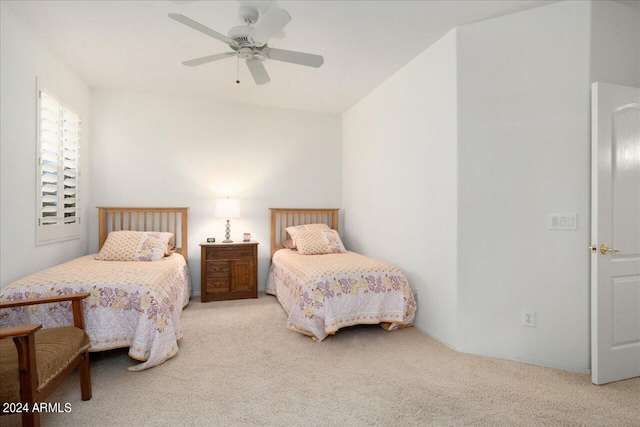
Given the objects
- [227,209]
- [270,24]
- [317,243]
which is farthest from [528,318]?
[227,209]

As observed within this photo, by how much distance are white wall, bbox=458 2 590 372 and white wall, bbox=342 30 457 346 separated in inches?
5.6

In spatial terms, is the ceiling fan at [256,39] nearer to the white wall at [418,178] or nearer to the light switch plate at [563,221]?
the white wall at [418,178]

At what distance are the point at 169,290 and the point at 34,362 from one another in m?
1.32

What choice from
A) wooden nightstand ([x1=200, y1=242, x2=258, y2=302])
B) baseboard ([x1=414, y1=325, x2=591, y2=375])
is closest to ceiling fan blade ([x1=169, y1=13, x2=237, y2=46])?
wooden nightstand ([x1=200, y1=242, x2=258, y2=302])

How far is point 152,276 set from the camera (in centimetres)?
274

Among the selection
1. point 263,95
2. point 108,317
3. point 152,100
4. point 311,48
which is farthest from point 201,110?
point 108,317

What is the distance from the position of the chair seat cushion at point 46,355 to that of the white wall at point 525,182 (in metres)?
2.74

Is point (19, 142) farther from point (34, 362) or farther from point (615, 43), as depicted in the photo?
point (615, 43)

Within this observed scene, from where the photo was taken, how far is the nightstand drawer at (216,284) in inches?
163

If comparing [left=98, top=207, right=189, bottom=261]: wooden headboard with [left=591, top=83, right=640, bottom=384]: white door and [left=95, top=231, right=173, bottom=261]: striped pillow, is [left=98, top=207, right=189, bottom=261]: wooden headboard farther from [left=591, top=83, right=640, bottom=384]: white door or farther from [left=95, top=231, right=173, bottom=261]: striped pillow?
[left=591, top=83, right=640, bottom=384]: white door

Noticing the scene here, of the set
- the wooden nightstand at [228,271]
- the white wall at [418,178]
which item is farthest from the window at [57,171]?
the white wall at [418,178]

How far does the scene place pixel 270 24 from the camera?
220 centimetres

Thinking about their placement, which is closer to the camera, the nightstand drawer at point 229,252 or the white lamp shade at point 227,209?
the nightstand drawer at point 229,252

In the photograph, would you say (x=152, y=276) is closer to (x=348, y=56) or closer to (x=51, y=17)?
(x=51, y=17)
